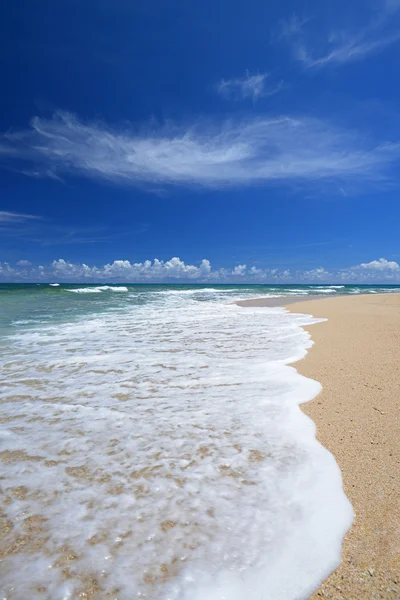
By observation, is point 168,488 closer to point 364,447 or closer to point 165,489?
point 165,489

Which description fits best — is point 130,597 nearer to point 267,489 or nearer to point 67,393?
point 267,489

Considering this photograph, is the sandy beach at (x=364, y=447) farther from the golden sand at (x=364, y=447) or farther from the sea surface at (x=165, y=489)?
the sea surface at (x=165, y=489)

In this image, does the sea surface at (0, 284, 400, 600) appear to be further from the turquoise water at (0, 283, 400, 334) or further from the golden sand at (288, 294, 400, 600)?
the turquoise water at (0, 283, 400, 334)

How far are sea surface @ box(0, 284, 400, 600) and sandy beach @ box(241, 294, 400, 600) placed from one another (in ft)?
0.39

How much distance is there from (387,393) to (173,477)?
3.28 m

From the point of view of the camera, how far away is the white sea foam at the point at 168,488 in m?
1.94

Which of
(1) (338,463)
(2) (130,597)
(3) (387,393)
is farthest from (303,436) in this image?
(2) (130,597)

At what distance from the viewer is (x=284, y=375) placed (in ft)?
18.6

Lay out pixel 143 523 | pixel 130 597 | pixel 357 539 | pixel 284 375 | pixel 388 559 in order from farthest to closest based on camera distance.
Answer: pixel 284 375
pixel 143 523
pixel 357 539
pixel 388 559
pixel 130 597

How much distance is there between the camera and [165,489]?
2713 mm

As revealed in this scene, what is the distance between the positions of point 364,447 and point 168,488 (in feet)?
6.30

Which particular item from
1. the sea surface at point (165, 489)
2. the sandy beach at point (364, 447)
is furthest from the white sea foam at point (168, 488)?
the sandy beach at point (364, 447)

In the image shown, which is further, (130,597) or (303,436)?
(303,436)

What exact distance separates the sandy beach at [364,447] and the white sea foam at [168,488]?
115mm
